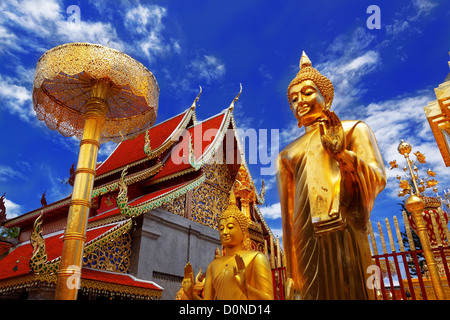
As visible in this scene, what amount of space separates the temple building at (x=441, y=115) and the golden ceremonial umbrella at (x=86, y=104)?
345cm

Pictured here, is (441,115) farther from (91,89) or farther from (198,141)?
(198,141)

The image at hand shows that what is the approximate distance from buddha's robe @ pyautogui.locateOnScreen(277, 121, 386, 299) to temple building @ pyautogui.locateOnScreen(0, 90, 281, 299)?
58.1 inches

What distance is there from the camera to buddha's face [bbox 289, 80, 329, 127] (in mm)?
2248

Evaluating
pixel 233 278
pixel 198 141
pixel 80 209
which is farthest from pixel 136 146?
pixel 233 278

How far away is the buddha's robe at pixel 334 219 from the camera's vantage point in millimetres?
1675

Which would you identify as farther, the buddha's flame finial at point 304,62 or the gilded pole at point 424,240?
the buddha's flame finial at point 304,62

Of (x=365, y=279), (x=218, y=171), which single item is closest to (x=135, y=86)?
(x=365, y=279)

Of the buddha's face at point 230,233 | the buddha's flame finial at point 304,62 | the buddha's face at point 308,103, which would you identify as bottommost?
the buddha's face at point 230,233

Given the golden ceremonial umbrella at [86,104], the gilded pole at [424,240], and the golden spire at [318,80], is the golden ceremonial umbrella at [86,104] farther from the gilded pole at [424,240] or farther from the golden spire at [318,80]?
the gilded pole at [424,240]

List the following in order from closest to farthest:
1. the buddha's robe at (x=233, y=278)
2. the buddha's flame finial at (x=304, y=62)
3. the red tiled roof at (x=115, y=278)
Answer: the buddha's robe at (x=233, y=278)
the buddha's flame finial at (x=304, y=62)
the red tiled roof at (x=115, y=278)

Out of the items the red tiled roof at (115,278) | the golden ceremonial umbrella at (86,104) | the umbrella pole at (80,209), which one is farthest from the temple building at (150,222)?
the umbrella pole at (80,209)

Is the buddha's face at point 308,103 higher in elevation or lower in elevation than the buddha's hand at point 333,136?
higher

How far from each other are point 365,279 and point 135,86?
3173 millimetres
